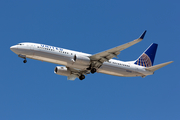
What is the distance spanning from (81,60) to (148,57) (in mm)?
15780

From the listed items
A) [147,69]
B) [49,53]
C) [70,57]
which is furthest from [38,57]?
[147,69]

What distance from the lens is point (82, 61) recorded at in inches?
1523

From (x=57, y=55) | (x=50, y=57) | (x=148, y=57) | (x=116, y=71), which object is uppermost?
(x=148, y=57)

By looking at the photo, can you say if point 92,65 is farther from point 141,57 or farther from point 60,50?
point 141,57

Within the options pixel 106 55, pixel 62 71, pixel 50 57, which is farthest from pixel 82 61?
pixel 62 71

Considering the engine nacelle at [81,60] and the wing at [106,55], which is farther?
the engine nacelle at [81,60]

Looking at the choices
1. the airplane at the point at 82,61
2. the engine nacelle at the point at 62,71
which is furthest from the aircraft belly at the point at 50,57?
the engine nacelle at the point at 62,71

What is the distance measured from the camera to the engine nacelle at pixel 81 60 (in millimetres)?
38375

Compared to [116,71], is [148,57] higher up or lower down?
higher up

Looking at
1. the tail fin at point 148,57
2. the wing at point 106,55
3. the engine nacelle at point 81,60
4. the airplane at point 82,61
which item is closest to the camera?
the wing at point 106,55

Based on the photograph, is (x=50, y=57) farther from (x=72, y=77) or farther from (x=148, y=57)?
(x=148, y=57)

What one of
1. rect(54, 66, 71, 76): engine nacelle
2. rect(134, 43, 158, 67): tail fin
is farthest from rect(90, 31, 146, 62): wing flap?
rect(134, 43, 158, 67): tail fin

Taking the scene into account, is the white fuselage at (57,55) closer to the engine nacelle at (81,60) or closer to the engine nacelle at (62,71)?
the engine nacelle at (81,60)

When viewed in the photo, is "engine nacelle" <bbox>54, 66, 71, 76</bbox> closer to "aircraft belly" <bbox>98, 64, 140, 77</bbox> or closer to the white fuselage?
the white fuselage
